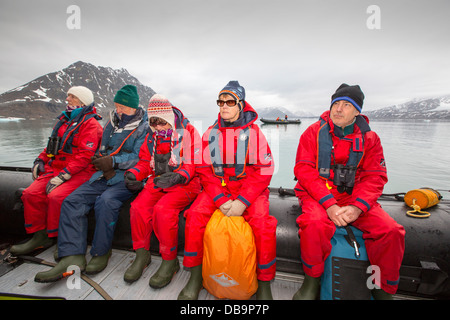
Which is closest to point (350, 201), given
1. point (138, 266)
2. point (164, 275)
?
point (164, 275)

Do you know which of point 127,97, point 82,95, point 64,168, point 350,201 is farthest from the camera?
point 82,95

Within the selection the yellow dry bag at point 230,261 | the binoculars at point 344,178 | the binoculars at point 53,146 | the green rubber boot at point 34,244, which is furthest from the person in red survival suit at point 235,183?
the binoculars at point 53,146

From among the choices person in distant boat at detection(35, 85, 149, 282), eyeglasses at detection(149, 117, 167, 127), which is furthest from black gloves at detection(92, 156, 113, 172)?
eyeglasses at detection(149, 117, 167, 127)

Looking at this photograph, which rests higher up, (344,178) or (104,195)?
(344,178)

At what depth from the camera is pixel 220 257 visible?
4.84 ft

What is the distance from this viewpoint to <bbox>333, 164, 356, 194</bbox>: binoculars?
1.81 m

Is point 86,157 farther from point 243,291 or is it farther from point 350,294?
point 350,294

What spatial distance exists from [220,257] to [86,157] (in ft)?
6.85

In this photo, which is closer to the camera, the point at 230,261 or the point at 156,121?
the point at 230,261

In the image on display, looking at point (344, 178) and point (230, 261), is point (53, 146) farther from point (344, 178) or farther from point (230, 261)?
point (344, 178)

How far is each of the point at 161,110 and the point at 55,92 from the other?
441ft

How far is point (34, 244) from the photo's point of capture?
86.3 inches

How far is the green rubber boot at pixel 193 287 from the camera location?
1.57 m
